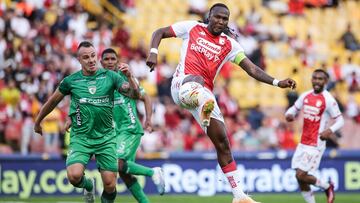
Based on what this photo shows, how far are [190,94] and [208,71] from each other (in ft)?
2.43

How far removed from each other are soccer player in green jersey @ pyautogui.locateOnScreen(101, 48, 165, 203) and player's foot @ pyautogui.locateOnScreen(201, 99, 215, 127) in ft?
8.73

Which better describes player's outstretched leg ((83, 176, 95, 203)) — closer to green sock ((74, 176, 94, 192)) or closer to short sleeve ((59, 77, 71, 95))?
green sock ((74, 176, 94, 192))

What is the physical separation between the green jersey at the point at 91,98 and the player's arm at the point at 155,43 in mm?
765

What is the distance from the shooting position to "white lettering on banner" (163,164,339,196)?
21922mm

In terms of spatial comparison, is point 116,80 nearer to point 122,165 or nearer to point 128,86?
point 128,86

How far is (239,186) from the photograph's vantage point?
1291cm

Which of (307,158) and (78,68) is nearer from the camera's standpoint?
(307,158)

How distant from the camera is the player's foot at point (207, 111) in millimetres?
12430

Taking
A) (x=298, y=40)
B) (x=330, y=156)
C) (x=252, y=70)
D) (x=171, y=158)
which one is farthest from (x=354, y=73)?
(x=252, y=70)

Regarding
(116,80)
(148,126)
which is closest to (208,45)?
(116,80)

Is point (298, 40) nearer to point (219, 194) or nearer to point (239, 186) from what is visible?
point (219, 194)

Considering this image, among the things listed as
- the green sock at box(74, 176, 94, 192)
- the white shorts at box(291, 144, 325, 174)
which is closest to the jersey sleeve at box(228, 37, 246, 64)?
the green sock at box(74, 176, 94, 192)

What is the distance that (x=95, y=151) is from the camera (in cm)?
1359

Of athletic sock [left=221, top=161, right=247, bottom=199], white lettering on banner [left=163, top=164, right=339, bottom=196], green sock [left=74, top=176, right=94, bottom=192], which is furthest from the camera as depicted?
white lettering on banner [left=163, top=164, right=339, bottom=196]
